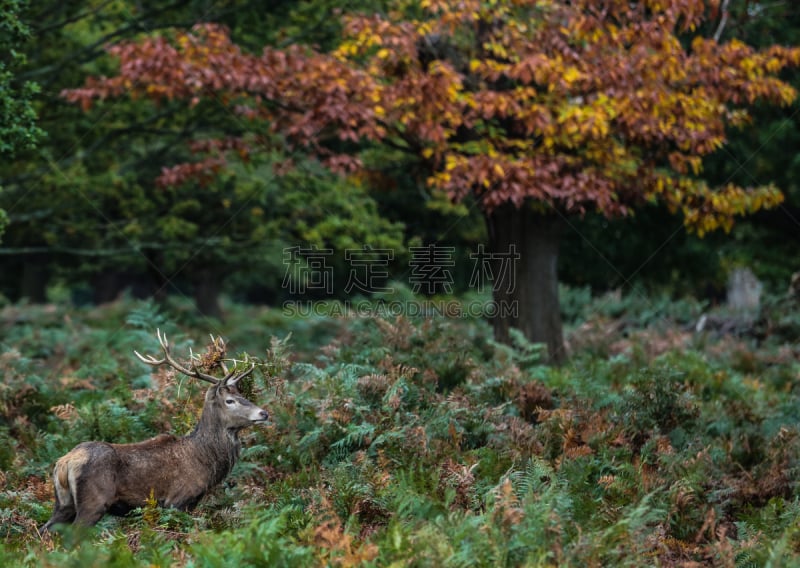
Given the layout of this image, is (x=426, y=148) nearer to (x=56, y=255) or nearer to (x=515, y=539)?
(x=515, y=539)

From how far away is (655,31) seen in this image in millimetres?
12555

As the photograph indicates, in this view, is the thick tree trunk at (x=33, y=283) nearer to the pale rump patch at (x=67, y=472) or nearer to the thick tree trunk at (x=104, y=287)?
the thick tree trunk at (x=104, y=287)

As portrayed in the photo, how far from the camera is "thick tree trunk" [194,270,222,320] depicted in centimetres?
2559

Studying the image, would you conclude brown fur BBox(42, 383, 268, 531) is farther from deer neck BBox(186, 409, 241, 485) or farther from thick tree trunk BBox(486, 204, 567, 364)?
thick tree trunk BBox(486, 204, 567, 364)

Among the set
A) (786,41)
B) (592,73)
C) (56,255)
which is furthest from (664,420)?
(56,255)

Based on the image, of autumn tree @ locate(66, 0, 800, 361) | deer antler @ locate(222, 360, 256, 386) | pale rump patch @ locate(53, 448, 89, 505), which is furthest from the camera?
autumn tree @ locate(66, 0, 800, 361)

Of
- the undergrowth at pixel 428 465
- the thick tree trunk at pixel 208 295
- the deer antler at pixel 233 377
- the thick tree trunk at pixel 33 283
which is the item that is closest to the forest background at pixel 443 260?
the undergrowth at pixel 428 465

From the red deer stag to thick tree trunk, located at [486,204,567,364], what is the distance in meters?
7.39

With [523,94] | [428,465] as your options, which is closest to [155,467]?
[428,465]

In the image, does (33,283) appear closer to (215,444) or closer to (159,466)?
(215,444)

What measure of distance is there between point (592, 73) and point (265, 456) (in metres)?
7.37

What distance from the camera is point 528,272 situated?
13883mm

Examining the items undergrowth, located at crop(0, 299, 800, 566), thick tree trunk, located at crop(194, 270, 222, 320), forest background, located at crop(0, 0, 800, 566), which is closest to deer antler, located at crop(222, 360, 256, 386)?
undergrowth, located at crop(0, 299, 800, 566)

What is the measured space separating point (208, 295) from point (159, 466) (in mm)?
19744
